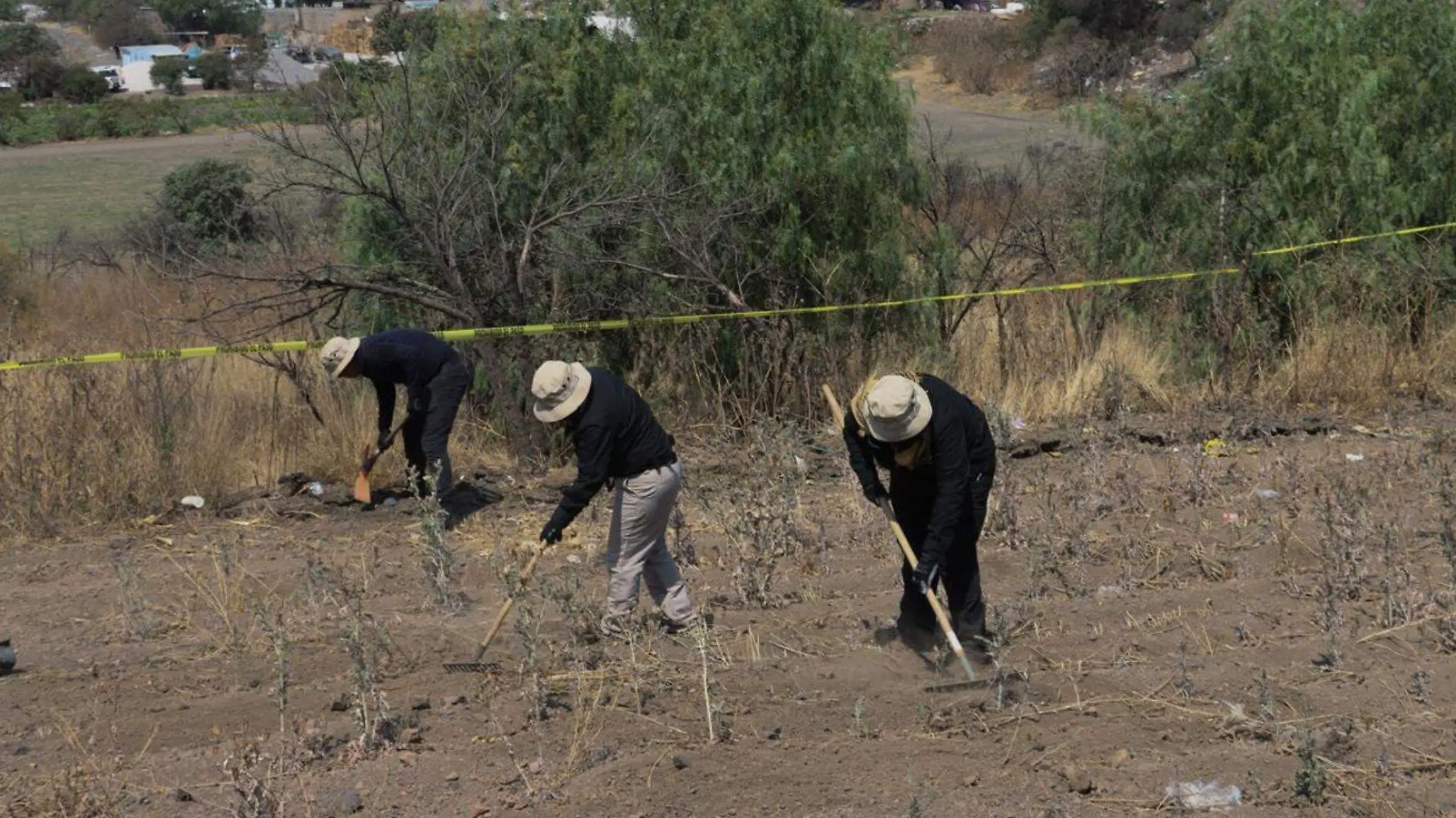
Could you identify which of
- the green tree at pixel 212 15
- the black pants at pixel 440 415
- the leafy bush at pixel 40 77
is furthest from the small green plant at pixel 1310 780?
the green tree at pixel 212 15

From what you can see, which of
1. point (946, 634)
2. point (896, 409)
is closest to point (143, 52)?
point (946, 634)

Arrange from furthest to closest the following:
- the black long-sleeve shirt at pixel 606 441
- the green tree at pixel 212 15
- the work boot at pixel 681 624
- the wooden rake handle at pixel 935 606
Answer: the green tree at pixel 212 15 → the work boot at pixel 681 624 → the black long-sleeve shirt at pixel 606 441 → the wooden rake handle at pixel 935 606

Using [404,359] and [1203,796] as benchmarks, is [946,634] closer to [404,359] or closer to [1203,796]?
[1203,796]

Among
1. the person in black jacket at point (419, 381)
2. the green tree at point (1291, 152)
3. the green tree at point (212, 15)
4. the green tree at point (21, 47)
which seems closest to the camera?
the person in black jacket at point (419, 381)

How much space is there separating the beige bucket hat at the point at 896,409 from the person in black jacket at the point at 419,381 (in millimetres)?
4278

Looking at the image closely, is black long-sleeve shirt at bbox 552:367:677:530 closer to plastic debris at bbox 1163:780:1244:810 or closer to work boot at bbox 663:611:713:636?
work boot at bbox 663:611:713:636

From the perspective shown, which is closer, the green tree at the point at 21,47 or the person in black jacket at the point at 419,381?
the person in black jacket at the point at 419,381

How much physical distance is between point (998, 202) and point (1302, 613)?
10306 millimetres

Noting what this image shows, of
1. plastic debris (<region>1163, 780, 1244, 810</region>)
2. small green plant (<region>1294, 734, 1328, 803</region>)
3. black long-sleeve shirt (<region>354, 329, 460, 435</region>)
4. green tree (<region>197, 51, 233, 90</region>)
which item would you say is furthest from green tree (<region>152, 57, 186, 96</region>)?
small green plant (<region>1294, 734, 1328, 803</region>)

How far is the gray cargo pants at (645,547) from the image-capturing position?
25.5ft

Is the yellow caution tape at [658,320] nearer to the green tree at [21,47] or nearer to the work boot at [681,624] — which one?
the work boot at [681,624]

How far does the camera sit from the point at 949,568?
24.3 feet

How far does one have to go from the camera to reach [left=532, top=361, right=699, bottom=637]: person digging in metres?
7.41

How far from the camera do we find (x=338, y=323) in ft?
44.2
